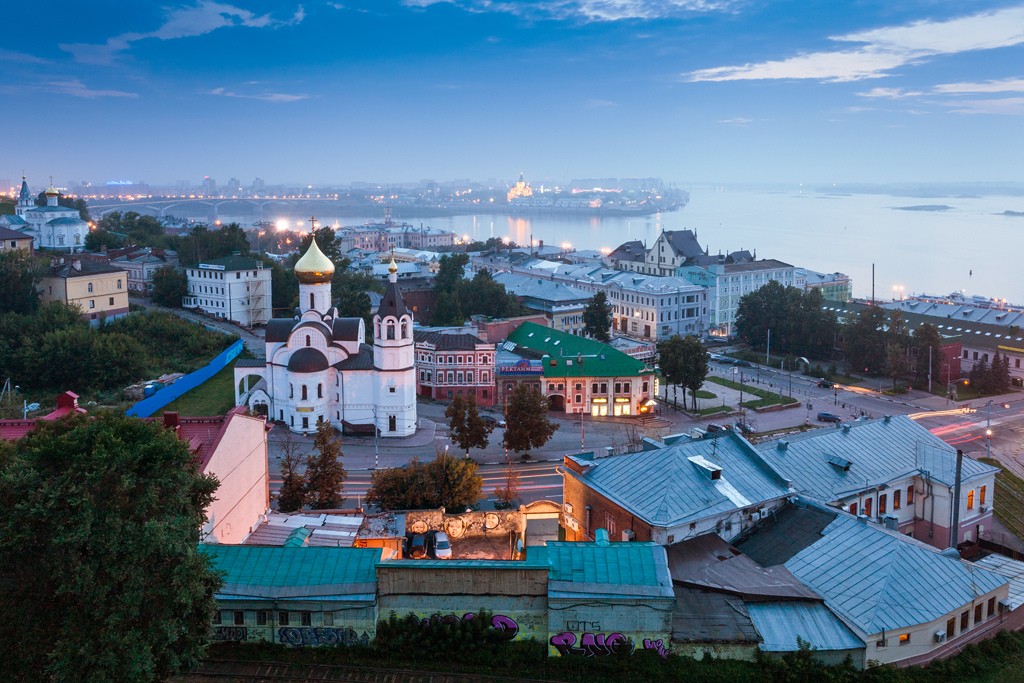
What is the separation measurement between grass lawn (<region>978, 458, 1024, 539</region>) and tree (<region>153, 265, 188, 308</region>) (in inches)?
1407

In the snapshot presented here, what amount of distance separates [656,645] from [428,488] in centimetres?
813

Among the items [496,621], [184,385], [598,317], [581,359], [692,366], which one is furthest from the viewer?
[598,317]

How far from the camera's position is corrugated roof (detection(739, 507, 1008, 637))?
1394cm

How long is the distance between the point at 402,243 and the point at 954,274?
54.1 metres

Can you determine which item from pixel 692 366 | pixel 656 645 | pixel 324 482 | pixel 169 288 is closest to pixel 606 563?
pixel 656 645

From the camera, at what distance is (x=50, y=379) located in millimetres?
32500

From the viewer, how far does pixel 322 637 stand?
1306 centimetres

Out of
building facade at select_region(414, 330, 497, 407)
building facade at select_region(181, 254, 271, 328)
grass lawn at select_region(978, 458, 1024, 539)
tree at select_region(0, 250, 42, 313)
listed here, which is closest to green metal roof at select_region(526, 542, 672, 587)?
grass lawn at select_region(978, 458, 1024, 539)

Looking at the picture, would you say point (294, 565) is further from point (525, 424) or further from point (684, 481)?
point (525, 424)

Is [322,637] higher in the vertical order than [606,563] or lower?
lower

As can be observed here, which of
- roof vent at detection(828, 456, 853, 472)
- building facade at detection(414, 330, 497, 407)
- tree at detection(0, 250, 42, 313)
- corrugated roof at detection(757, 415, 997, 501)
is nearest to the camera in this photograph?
corrugated roof at detection(757, 415, 997, 501)

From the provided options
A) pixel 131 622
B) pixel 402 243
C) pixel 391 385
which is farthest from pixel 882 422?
pixel 402 243

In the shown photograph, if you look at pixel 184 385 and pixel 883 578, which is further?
pixel 184 385

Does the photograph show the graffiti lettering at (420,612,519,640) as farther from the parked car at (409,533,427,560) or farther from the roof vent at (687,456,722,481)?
the roof vent at (687,456,722,481)
